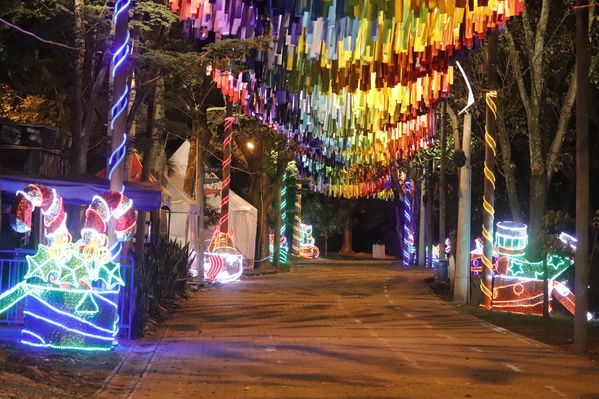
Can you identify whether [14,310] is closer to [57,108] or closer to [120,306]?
[120,306]

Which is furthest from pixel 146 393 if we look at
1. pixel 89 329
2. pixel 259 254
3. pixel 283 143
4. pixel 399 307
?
pixel 259 254

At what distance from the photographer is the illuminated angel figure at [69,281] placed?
1327cm

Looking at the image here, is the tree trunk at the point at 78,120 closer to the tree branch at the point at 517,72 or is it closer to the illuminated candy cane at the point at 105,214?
the illuminated candy cane at the point at 105,214

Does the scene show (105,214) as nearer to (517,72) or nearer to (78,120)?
(78,120)

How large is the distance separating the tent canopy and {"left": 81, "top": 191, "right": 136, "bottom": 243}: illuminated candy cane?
2.20m

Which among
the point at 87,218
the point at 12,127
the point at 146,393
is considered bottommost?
the point at 146,393

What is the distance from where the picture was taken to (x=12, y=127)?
21.1 meters

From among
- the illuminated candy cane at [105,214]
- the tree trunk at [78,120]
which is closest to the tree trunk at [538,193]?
the tree trunk at [78,120]

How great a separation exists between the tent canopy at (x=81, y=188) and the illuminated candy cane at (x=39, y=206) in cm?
235

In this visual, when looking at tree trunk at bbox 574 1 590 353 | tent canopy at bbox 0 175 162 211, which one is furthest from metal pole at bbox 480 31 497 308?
tent canopy at bbox 0 175 162 211

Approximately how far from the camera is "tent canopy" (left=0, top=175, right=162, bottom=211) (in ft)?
52.5

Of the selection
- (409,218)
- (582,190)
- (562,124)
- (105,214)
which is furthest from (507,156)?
(409,218)

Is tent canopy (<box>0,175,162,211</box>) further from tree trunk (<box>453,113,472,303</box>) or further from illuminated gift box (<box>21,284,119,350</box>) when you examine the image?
tree trunk (<box>453,113,472,303</box>)

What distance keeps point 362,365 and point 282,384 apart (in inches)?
77.2
